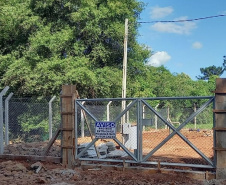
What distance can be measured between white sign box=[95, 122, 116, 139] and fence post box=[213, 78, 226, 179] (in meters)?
2.45

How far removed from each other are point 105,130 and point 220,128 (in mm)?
2743

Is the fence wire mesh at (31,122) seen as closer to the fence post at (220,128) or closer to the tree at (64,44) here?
the tree at (64,44)

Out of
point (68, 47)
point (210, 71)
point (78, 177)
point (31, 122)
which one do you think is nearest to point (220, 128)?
point (78, 177)

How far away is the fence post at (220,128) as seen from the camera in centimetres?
735

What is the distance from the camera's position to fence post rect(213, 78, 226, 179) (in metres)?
7.35

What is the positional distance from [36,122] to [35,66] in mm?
7676

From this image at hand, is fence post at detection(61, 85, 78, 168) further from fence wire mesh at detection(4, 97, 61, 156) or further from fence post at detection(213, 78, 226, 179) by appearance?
fence wire mesh at detection(4, 97, 61, 156)

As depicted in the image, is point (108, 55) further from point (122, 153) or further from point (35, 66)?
point (122, 153)

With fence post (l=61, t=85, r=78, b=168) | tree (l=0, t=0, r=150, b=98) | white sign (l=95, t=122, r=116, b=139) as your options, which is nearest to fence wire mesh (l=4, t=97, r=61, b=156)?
tree (l=0, t=0, r=150, b=98)

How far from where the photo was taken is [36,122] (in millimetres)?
16078

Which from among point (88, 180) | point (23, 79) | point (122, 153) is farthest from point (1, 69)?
point (88, 180)

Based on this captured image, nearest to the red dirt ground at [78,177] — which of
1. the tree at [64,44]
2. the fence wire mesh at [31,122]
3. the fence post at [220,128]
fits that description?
the fence post at [220,128]

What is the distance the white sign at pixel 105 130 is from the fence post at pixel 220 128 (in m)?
2.45

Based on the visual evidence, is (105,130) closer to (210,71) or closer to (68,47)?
(68,47)
